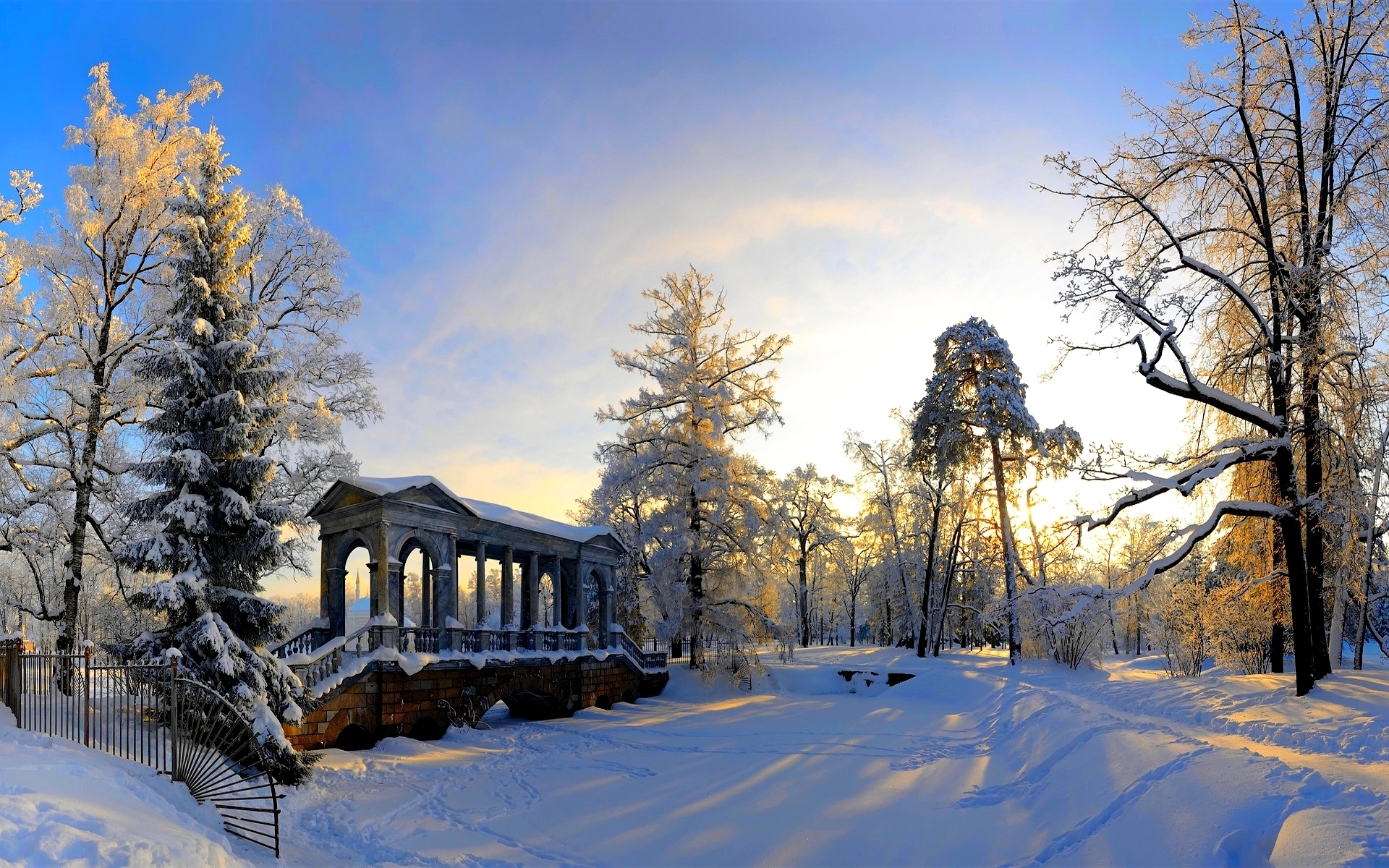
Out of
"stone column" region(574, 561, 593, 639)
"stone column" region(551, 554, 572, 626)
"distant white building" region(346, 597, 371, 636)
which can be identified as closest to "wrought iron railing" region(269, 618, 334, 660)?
"stone column" region(551, 554, 572, 626)

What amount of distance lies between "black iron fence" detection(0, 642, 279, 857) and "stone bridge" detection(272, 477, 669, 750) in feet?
8.96

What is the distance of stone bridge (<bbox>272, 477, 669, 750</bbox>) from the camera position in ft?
55.8

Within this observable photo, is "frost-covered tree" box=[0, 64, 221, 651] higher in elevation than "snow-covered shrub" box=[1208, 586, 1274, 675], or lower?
higher

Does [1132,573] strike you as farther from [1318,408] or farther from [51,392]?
[51,392]

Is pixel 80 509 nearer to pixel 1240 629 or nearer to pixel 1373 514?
pixel 1240 629

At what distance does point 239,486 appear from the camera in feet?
47.7

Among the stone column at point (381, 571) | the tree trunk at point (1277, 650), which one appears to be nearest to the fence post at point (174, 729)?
the stone column at point (381, 571)

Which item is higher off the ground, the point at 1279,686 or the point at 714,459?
the point at 714,459

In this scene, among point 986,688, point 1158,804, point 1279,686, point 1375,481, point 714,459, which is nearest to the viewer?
point 1158,804

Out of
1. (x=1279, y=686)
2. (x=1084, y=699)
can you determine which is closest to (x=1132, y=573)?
(x=1279, y=686)

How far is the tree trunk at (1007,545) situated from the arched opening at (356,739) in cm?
1841

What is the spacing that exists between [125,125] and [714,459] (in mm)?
18404

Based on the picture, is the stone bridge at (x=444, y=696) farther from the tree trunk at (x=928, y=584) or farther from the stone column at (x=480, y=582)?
the tree trunk at (x=928, y=584)

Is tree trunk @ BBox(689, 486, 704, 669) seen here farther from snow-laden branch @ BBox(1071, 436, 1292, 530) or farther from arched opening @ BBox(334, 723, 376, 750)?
snow-laden branch @ BBox(1071, 436, 1292, 530)
